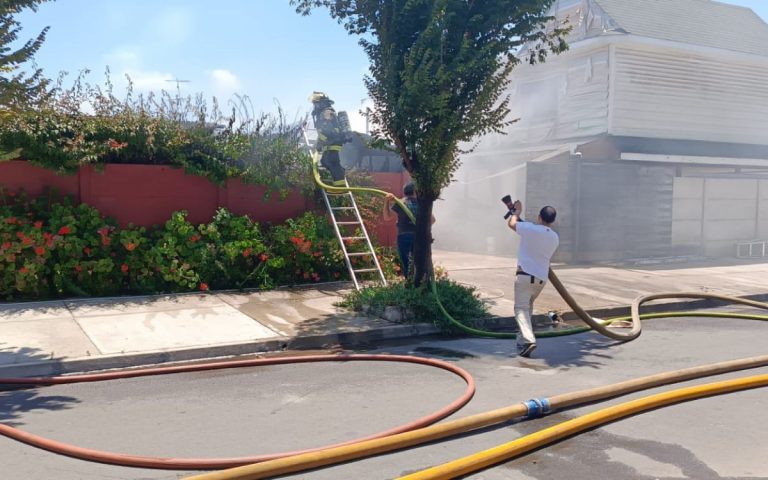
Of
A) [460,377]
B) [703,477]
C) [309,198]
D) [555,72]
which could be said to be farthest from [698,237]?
[703,477]

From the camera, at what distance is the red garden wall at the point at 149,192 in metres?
9.80

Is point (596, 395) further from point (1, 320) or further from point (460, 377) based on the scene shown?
point (1, 320)

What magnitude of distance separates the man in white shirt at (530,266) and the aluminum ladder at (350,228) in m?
3.22

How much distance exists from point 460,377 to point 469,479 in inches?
90.6

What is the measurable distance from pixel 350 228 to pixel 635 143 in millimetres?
8525

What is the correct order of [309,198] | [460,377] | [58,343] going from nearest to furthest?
1. [460,377]
2. [58,343]
3. [309,198]

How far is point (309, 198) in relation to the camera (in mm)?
11586

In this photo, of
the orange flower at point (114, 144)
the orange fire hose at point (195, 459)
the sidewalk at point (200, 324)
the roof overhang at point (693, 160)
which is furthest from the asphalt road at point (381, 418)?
the roof overhang at point (693, 160)

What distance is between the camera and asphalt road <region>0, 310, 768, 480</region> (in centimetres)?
433

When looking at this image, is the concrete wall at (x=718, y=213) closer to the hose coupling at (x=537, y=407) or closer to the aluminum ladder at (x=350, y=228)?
the aluminum ladder at (x=350, y=228)

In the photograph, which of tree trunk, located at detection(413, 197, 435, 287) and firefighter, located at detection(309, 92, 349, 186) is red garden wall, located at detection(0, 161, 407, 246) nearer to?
firefighter, located at detection(309, 92, 349, 186)

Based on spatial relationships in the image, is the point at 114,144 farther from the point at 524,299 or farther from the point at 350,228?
the point at 524,299

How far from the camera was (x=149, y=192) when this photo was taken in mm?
10406

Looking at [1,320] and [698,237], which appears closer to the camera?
[1,320]
